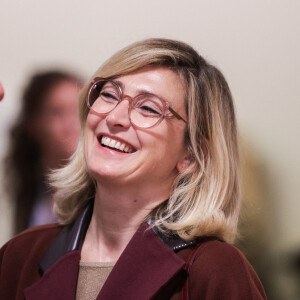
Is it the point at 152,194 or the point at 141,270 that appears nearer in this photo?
the point at 141,270

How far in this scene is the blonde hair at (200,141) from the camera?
1.42 metres

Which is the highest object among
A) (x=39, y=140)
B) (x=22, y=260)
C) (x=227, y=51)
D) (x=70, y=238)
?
(x=227, y=51)

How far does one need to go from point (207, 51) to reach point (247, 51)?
0.14m

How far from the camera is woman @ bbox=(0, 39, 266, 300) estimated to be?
1.32 meters

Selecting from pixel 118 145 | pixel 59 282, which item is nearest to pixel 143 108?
pixel 118 145

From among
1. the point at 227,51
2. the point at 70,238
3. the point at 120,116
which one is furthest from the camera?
the point at 227,51

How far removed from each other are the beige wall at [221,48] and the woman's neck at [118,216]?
20.2 inches

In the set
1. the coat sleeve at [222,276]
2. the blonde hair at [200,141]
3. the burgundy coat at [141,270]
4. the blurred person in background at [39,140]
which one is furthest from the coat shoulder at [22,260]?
the coat sleeve at [222,276]

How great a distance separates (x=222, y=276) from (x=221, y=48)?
2.82 ft

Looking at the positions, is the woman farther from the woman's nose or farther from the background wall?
the background wall

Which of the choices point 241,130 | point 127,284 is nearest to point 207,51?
point 241,130

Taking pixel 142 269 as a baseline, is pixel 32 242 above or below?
below

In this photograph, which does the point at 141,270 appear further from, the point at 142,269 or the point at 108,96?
the point at 108,96

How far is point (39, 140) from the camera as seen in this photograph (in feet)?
6.09
